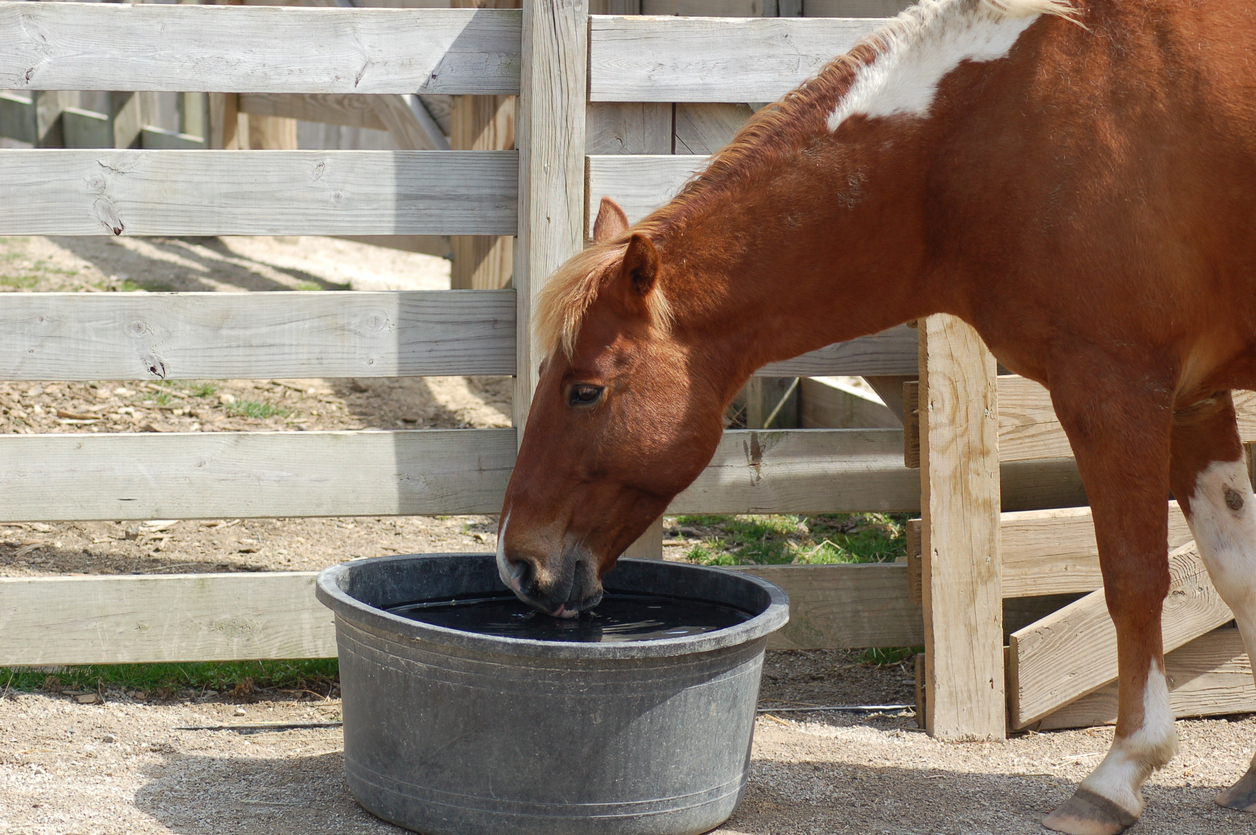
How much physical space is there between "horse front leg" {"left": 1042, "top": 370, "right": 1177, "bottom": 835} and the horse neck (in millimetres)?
496

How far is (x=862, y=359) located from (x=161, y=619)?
216 centimetres

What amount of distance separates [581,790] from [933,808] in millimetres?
921

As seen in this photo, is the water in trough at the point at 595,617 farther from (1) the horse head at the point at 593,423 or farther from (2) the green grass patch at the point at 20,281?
(2) the green grass patch at the point at 20,281

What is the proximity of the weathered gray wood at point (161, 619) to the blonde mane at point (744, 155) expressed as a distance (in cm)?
127

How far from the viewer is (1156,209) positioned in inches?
90.1

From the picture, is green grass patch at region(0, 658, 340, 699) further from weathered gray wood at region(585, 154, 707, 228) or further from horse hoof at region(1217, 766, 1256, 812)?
horse hoof at region(1217, 766, 1256, 812)

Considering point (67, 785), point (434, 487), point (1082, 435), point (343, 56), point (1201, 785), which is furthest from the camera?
point (434, 487)

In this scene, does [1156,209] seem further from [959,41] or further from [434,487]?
[434,487]

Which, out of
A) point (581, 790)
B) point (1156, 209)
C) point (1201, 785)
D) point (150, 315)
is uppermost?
point (1156, 209)

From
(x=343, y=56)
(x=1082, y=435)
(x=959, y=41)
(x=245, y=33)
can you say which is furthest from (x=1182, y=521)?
(x=245, y=33)

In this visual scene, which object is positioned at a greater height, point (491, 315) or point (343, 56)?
point (343, 56)

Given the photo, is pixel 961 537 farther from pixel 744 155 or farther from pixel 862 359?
pixel 744 155

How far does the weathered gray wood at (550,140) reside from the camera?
305 centimetres

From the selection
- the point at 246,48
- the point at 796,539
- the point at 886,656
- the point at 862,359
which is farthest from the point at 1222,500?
the point at 246,48
